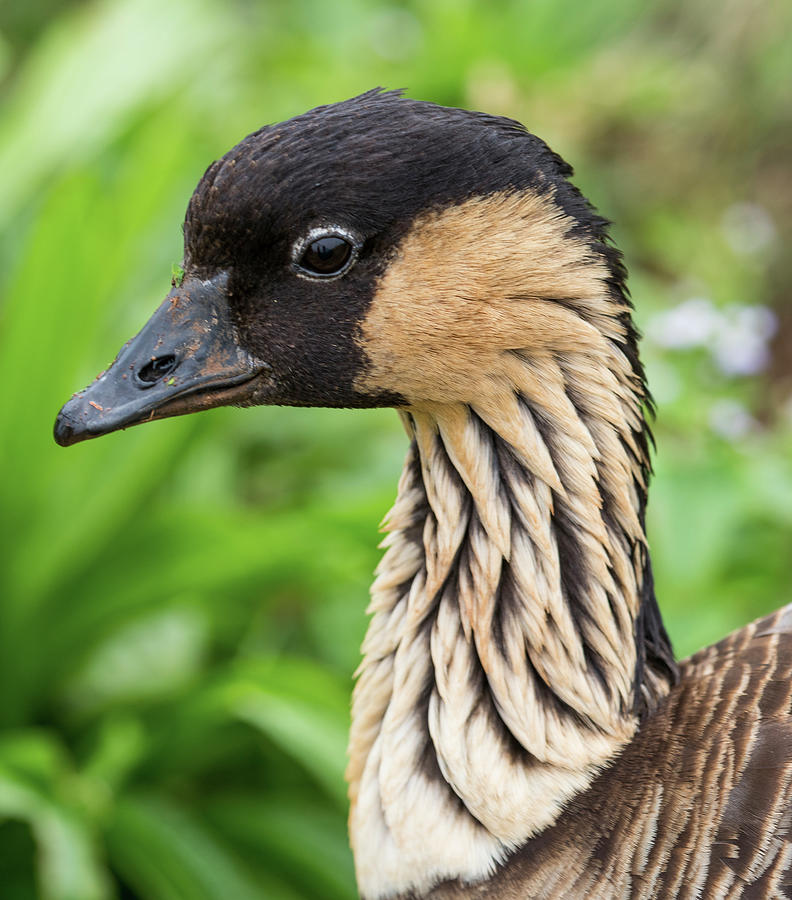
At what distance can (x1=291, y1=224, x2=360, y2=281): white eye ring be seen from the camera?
174 cm

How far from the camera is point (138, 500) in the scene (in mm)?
3275

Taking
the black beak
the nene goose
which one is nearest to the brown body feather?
the nene goose

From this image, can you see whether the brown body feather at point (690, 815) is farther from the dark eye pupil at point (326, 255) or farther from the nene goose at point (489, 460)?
the dark eye pupil at point (326, 255)

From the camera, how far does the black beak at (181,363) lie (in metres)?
1.83

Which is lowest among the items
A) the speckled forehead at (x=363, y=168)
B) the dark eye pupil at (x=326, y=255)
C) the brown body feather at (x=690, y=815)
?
the brown body feather at (x=690, y=815)

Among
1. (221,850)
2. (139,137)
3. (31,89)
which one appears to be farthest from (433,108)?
(31,89)

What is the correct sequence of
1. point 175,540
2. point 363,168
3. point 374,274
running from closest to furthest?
point 363,168 < point 374,274 < point 175,540

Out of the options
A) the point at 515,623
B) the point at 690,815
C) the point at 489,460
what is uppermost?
the point at 489,460

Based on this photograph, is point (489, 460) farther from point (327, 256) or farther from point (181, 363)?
point (181, 363)

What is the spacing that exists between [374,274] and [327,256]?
81mm

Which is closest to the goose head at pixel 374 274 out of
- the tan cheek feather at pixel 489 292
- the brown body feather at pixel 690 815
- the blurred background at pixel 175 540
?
the tan cheek feather at pixel 489 292

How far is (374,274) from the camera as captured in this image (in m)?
1.79

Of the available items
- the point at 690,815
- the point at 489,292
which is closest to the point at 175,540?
the point at 489,292

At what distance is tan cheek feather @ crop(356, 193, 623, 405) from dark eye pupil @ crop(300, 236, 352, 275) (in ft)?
0.25
